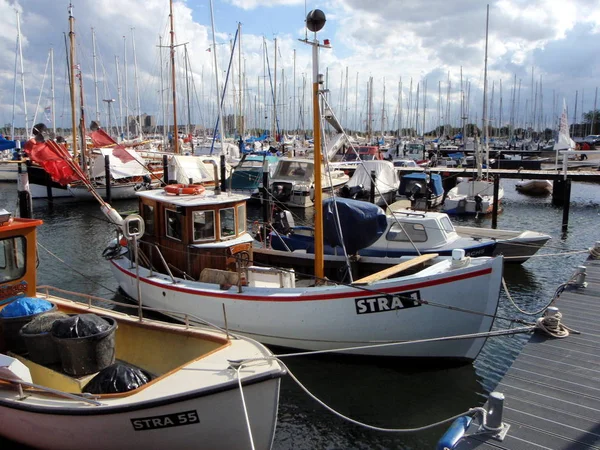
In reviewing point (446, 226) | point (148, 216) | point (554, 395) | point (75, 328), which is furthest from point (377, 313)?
point (446, 226)

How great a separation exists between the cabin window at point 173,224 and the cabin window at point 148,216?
55cm

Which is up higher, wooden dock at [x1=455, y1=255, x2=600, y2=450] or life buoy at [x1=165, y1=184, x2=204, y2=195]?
life buoy at [x1=165, y1=184, x2=204, y2=195]

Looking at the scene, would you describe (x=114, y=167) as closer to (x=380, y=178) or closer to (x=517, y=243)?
(x=380, y=178)

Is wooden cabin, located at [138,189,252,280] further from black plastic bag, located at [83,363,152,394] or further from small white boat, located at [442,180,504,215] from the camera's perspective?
small white boat, located at [442,180,504,215]

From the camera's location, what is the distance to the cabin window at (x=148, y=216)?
466 inches

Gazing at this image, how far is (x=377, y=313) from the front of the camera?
9.07 metres

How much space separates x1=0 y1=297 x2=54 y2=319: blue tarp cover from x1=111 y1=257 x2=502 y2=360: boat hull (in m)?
3.38

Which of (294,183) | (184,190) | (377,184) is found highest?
(184,190)

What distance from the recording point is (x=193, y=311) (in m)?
10.7

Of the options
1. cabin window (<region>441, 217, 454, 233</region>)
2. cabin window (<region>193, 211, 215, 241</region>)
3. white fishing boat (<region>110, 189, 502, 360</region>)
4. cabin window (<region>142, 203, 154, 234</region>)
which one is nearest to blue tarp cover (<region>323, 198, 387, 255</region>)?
white fishing boat (<region>110, 189, 502, 360</region>)

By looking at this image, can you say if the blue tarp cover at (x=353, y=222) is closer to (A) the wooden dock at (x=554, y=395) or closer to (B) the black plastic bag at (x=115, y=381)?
(A) the wooden dock at (x=554, y=395)

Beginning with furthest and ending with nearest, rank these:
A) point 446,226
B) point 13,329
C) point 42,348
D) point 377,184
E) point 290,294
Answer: point 377,184 → point 446,226 → point 290,294 → point 13,329 → point 42,348

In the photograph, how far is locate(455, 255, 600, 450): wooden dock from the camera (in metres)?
4.96

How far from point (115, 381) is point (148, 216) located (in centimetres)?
627
